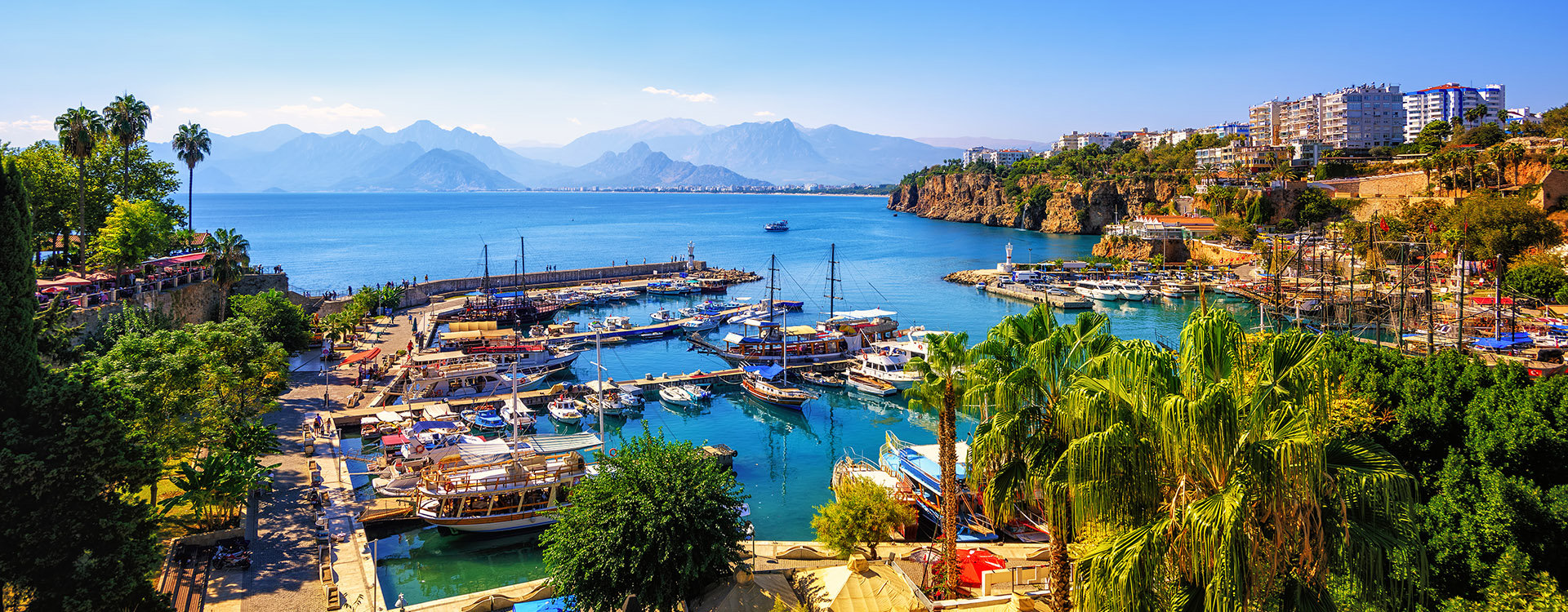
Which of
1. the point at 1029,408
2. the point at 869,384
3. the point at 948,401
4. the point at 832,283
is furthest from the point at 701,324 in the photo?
the point at 1029,408

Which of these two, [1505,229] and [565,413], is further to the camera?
[1505,229]

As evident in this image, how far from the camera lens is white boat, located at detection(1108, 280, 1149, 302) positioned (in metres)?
66.8

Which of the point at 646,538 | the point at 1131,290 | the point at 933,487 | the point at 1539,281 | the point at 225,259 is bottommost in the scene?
the point at 933,487

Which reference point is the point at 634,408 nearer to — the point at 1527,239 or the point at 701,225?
the point at 1527,239

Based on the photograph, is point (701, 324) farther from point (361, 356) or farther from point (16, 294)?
point (16, 294)

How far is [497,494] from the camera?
2284 centimetres

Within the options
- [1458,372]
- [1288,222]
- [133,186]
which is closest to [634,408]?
[1458,372]

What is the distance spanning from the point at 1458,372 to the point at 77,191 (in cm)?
5449

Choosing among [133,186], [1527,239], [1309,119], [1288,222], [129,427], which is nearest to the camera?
[129,427]

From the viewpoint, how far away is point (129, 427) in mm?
17328

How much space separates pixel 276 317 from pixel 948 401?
3679cm

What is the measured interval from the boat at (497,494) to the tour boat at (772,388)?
14.7 m

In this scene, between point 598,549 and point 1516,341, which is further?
point 1516,341

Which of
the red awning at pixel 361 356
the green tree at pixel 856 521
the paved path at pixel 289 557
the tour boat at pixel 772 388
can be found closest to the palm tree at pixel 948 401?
the green tree at pixel 856 521
